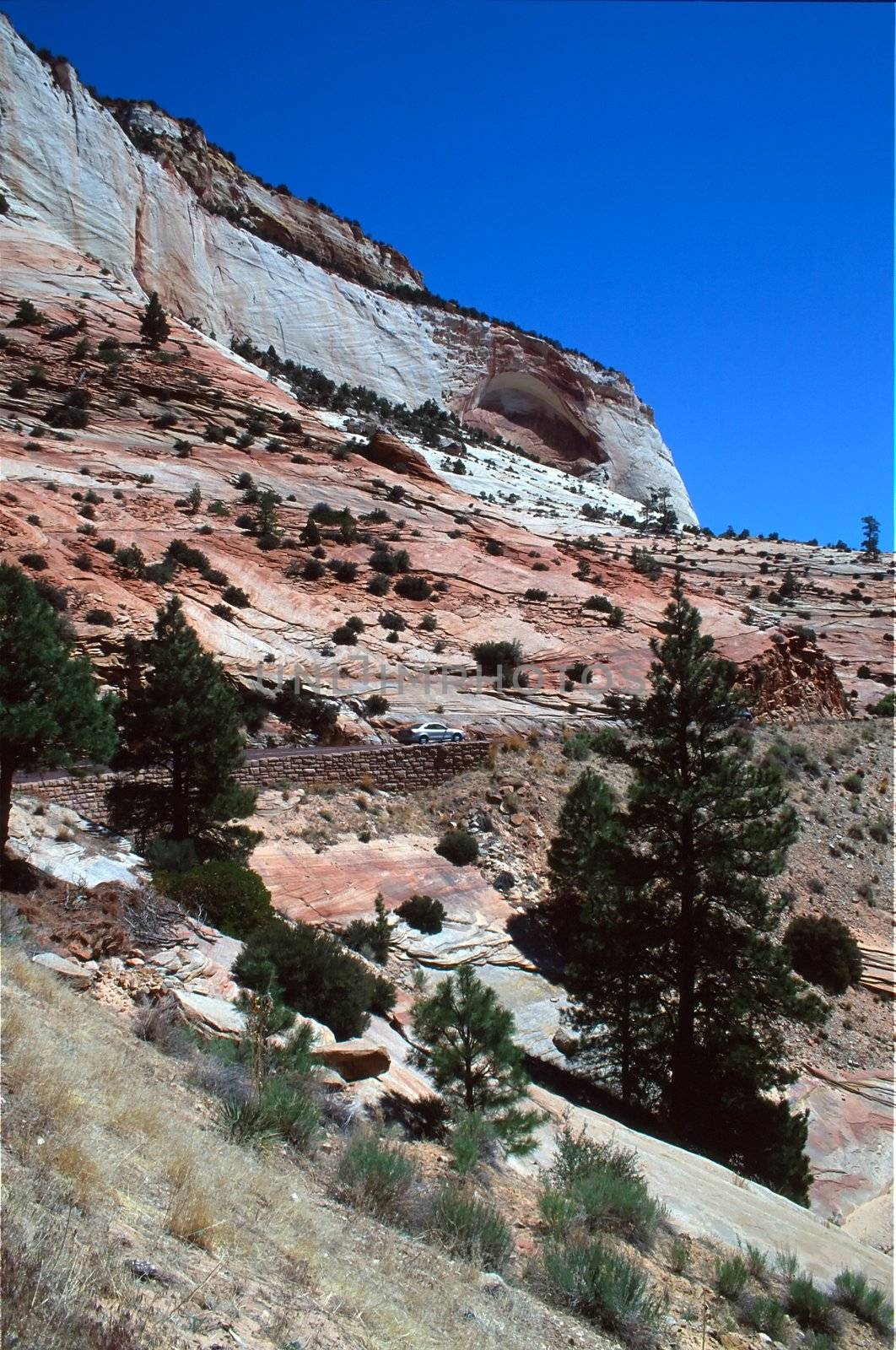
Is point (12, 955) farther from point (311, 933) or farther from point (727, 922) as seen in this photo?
point (727, 922)

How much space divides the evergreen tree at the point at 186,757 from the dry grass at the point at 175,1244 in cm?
973

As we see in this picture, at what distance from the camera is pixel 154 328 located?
4084 cm

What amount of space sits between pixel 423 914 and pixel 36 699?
8206 mm

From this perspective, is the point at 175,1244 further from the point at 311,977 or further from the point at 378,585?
the point at 378,585

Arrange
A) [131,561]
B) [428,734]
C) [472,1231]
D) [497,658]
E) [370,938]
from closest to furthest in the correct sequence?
1. [472,1231]
2. [370,938]
3. [428,734]
4. [131,561]
5. [497,658]

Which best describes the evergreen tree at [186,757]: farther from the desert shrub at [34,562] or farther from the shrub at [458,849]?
the desert shrub at [34,562]

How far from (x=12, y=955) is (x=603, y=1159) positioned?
5708mm

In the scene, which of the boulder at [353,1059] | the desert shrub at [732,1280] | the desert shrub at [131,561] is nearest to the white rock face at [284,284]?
the desert shrub at [131,561]

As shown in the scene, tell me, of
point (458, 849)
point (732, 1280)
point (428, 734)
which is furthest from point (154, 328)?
point (732, 1280)

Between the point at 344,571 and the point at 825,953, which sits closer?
the point at 825,953

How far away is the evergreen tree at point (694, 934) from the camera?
12172mm

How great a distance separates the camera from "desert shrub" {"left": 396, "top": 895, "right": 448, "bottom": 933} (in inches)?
624

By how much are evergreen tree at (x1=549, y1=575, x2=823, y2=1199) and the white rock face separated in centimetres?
5074

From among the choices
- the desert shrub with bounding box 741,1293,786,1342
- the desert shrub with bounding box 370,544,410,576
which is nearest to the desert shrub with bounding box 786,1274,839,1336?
the desert shrub with bounding box 741,1293,786,1342
